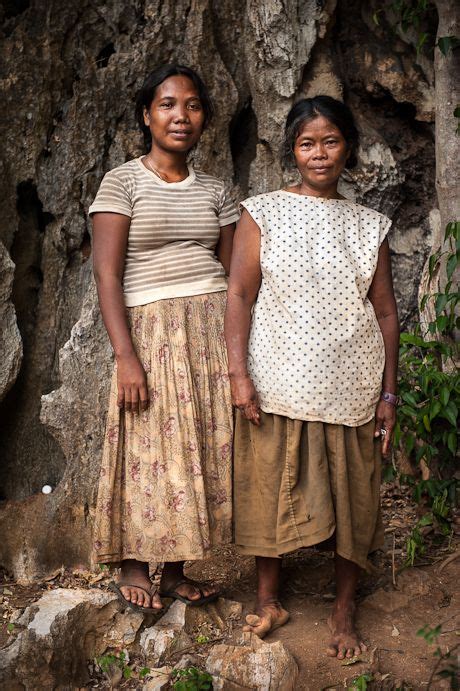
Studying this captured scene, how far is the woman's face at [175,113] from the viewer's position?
296 centimetres

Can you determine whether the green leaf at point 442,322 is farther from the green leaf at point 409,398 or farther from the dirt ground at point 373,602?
the dirt ground at point 373,602

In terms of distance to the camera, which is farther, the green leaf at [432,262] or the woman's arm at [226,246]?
the green leaf at [432,262]

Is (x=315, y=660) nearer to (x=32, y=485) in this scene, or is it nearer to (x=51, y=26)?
(x=32, y=485)

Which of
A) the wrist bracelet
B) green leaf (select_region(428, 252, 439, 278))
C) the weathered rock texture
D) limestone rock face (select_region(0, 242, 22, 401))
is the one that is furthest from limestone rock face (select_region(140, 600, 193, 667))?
green leaf (select_region(428, 252, 439, 278))

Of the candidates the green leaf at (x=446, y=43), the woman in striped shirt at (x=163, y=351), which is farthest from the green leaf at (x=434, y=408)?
the green leaf at (x=446, y=43)

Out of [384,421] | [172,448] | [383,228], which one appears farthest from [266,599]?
[383,228]

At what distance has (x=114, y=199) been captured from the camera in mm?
2906

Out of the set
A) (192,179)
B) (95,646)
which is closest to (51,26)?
(192,179)

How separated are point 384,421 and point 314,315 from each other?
1.59 ft

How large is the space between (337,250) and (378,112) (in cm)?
167

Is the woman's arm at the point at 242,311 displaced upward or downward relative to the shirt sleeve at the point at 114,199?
downward

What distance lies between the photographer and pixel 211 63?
4.11 meters

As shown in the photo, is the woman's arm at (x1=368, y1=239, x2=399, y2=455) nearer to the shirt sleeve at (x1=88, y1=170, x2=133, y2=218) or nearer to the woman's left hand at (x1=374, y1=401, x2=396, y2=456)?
the woman's left hand at (x1=374, y1=401, x2=396, y2=456)

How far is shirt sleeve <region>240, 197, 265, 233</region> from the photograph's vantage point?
9.41 ft
